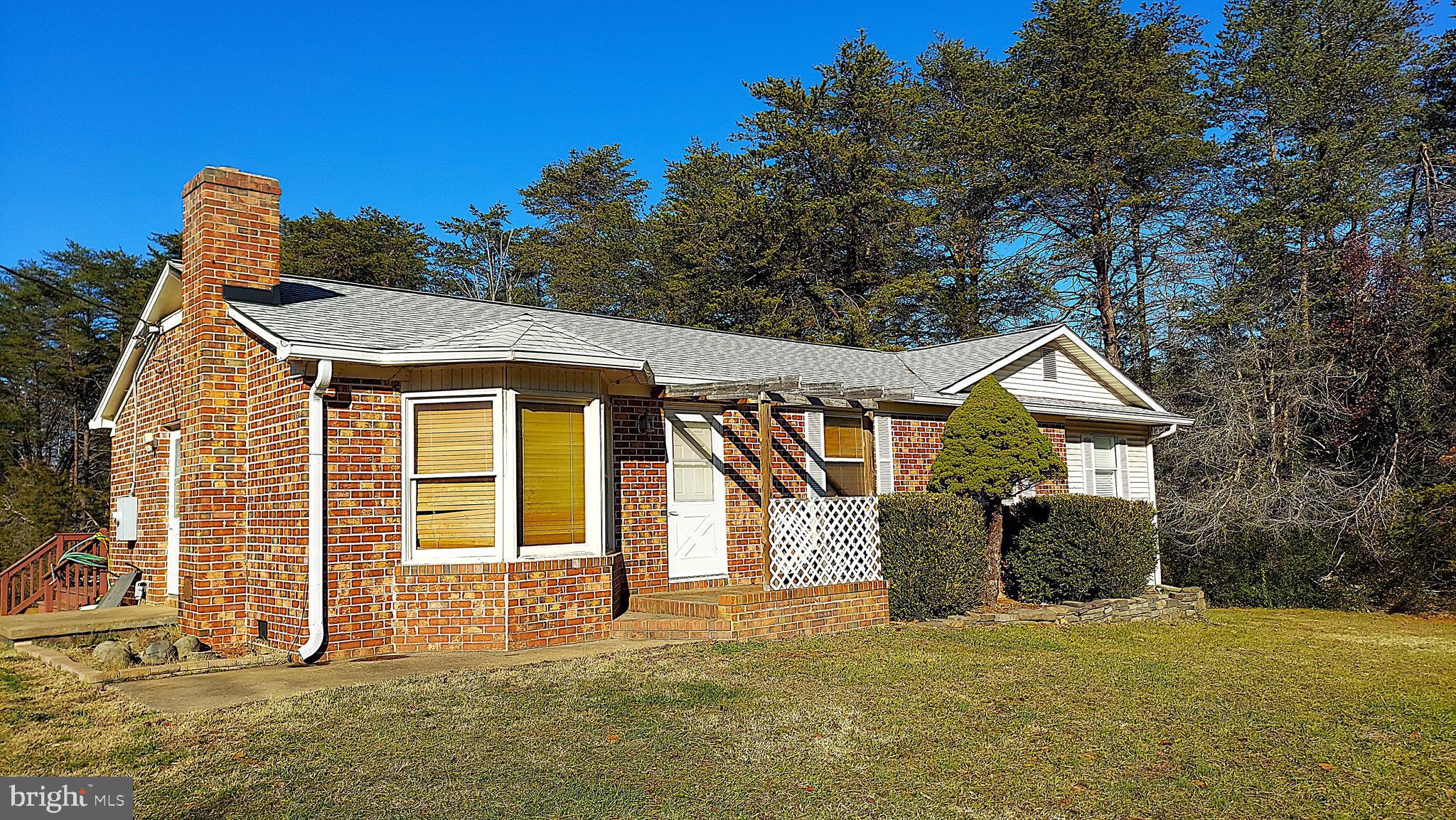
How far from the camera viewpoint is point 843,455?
1383 centimetres

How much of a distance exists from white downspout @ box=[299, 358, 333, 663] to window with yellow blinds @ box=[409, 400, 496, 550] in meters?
0.91

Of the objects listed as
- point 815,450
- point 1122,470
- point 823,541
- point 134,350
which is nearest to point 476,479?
point 823,541

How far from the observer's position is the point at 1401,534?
15375 mm

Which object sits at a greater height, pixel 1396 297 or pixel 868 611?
pixel 1396 297

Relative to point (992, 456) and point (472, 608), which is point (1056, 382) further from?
point (472, 608)

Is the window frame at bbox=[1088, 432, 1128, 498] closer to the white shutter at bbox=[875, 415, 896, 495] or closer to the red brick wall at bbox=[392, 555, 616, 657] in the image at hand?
the white shutter at bbox=[875, 415, 896, 495]

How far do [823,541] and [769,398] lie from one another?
1841mm

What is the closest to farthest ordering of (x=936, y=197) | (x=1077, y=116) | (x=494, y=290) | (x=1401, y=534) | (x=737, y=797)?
Result: (x=737, y=797) < (x=1401, y=534) < (x=1077, y=116) < (x=936, y=197) < (x=494, y=290)

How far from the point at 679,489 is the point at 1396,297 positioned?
15.6 metres

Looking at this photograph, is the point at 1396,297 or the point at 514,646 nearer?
the point at 514,646

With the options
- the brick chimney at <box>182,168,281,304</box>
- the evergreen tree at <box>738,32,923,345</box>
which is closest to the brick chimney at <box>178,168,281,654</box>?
the brick chimney at <box>182,168,281,304</box>

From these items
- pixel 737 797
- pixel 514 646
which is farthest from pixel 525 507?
pixel 737 797

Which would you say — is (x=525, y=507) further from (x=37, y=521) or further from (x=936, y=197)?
(x=936, y=197)

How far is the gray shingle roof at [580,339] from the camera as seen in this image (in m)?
9.84
